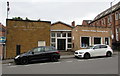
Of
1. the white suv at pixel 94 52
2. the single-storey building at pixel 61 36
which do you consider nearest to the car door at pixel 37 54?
the white suv at pixel 94 52

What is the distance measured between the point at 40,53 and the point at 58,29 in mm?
10782

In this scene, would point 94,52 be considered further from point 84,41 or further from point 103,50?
point 84,41

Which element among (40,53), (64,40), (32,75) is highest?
(64,40)

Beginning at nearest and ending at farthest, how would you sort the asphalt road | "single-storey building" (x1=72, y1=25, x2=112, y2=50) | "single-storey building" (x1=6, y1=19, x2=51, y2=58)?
the asphalt road, "single-storey building" (x1=6, y1=19, x2=51, y2=58), "single-storey building" (x1=72, y1=25, x2=112, y2=50)

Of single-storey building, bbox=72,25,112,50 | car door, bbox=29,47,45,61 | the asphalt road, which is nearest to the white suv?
the asphalt road

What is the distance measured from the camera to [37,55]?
525 inches

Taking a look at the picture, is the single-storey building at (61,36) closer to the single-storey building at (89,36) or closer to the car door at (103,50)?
the single-storey building at (89,36)

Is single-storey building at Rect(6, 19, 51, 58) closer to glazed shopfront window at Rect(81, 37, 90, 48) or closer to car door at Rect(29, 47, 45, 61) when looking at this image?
car door at Rect(29, 47, 45, 61)

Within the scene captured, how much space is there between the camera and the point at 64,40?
24172 millimetres

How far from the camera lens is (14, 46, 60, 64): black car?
42.3 feet

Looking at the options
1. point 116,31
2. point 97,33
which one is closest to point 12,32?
point 97,33

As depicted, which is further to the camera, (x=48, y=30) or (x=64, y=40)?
(x=64, y=40)

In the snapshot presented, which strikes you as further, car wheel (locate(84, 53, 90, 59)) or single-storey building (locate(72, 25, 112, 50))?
single-storey building (locate(72, 25, 112, 50))

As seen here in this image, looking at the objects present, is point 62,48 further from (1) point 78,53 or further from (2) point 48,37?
(1) point 78,53
